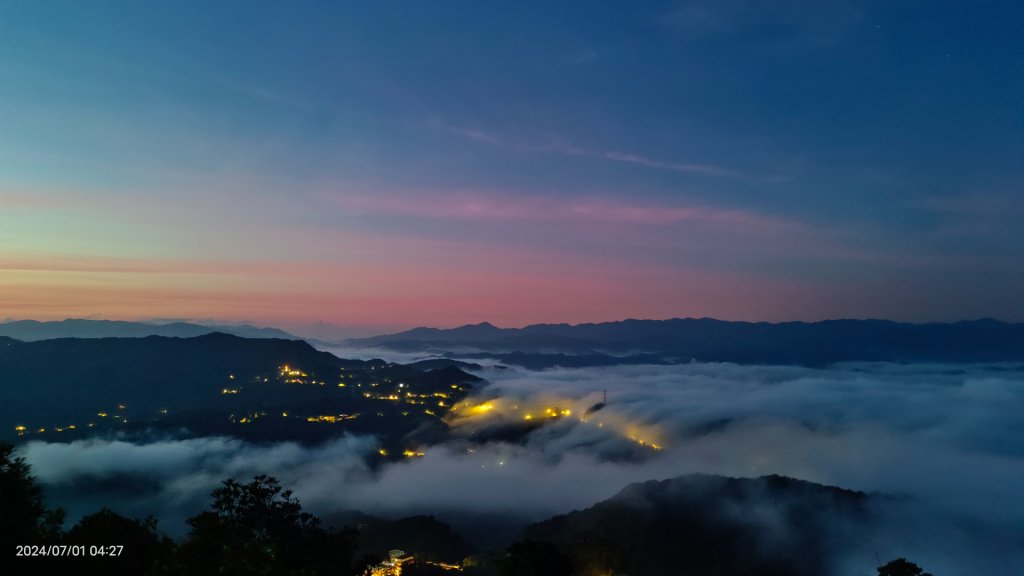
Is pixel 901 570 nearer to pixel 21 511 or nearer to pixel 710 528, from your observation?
pixel 21 511

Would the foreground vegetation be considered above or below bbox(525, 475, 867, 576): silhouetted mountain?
above

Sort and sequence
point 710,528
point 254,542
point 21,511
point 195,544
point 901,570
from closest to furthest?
point 195,544 < point 254,542 < point 21,511 < point 901,570 < point 710,528

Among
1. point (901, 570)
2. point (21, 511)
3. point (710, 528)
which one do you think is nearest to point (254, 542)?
point (21, 511)

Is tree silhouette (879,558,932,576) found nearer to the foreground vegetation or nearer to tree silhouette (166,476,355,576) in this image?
the foreground vegetation

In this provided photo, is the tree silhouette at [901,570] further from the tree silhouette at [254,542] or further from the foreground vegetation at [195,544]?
the tree silhouette at [254,542]

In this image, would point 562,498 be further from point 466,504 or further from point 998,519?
point 998,519

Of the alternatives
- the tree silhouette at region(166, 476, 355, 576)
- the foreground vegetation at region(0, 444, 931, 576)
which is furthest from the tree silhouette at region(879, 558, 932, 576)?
the tree silhouette at region(166, 476, 355, 576)

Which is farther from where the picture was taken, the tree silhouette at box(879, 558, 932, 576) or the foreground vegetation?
the tree silhouette at box(879, 558, 932, 576)

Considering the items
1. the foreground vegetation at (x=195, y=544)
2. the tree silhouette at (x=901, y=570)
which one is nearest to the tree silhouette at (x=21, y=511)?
the foreground vegetation at (x=195, y=544)

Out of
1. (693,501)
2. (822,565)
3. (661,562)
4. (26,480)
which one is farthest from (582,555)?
(26,480)
